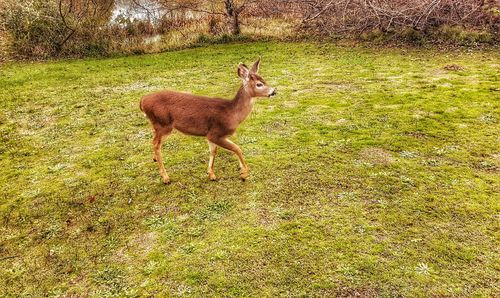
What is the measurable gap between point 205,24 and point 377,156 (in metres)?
14.4

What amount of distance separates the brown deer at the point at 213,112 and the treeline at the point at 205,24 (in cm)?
1095

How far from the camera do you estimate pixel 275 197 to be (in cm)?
695

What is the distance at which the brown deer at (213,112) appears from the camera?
7172 mm

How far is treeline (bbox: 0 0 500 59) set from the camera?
16.3 meters

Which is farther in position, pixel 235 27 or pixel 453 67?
pixel 235 27

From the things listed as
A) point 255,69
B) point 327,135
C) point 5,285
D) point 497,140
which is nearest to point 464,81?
point 497,140

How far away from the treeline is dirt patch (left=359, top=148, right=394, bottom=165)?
9.58 metres

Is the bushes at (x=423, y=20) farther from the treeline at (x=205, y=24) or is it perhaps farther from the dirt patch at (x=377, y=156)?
the dirt patch at (x=377, y=156)

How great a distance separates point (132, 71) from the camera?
1534cm

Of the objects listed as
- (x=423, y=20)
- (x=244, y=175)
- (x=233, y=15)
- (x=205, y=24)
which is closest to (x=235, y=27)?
(x=233, y=15)

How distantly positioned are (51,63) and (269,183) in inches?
522

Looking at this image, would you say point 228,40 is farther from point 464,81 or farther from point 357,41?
point 464,81

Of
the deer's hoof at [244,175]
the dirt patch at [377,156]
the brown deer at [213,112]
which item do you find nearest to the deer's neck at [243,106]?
the brown deer at [213,112]

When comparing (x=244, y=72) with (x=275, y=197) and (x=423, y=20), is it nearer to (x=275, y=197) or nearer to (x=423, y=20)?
(x=275, y=197)
